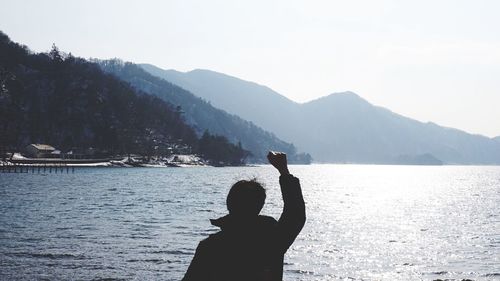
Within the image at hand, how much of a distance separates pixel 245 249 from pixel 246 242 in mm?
70

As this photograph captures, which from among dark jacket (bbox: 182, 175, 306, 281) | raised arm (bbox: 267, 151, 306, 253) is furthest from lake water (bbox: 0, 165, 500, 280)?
raised arm (bbox: 267, 151, 306, 253)

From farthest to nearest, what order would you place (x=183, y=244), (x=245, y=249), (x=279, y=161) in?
1. (x=183, y=244)
2. (x=279, y=161)
3. (x=245, y=249)

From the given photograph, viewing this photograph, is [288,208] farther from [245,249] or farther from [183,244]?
[183,244]

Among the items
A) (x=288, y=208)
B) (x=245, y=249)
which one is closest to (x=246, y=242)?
(x=245, y=249)

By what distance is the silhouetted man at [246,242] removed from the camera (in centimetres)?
458

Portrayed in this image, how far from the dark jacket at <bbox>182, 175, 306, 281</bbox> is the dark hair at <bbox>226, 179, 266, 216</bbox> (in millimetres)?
79

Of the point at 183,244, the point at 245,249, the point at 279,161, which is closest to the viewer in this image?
the point at 245,249

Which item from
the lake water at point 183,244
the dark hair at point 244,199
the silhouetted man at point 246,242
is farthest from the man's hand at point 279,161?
the lake water at point 183,244

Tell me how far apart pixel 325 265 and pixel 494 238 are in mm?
27409

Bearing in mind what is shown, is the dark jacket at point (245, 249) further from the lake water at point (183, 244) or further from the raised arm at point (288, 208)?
the lake water at point (183, 244)

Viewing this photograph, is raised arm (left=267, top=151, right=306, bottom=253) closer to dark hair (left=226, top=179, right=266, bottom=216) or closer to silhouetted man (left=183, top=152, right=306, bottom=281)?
silhouetted man (left=183, top=152, right=306, bottom=281)

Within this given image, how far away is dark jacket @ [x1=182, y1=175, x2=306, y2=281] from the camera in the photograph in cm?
457

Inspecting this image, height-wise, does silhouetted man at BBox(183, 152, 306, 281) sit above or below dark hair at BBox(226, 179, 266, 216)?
below

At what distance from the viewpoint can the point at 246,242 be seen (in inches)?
183
